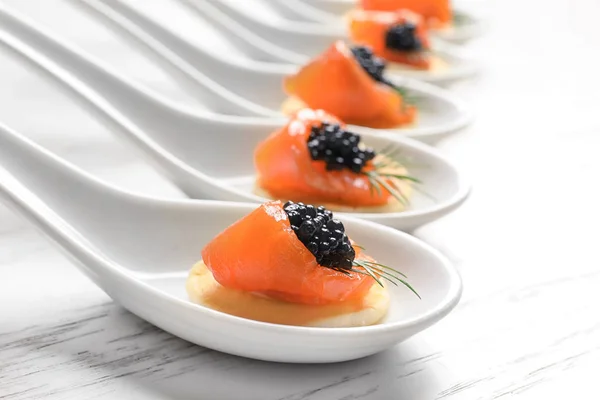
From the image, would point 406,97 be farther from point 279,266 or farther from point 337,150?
point 279,266

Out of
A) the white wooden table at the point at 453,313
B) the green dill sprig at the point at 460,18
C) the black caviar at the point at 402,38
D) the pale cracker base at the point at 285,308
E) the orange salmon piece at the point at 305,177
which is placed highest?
the black caviar at the point at 402,38

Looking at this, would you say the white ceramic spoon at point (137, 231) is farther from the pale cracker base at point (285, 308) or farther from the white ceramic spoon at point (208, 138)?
the white ceramic spoon at point (208, 138)

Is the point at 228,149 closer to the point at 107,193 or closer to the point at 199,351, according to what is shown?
the point at 107,193

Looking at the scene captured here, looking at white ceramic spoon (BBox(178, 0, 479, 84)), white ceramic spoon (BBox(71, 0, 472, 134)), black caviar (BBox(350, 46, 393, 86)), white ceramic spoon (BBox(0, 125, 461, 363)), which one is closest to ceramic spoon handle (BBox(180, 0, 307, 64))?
white ceramic spoon (BBox(178, 0, 479, 84))

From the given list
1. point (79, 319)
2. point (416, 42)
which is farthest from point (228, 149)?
point (416, 42)

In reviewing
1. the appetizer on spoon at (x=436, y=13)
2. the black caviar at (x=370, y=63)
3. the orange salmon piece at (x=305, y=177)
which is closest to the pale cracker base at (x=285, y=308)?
the orange salmon piece at (x=305, y=177)

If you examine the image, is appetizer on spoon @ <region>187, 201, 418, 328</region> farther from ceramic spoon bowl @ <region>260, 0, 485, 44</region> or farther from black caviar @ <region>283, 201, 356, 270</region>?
ceramic spoon bowl @ <region>260, 0, 485, 44</region>
